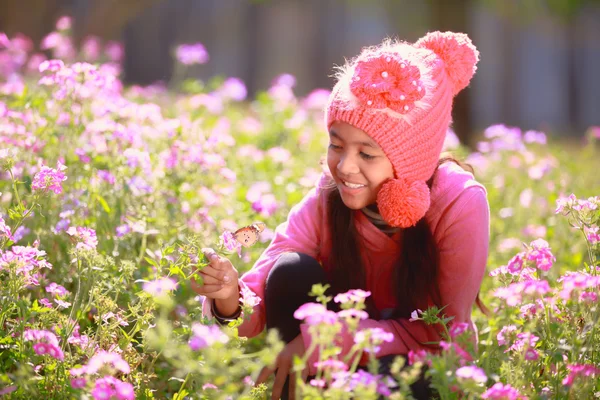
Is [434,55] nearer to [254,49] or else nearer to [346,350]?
[346,350]

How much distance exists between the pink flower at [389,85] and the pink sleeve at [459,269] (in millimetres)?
356

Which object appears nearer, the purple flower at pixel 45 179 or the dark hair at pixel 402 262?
the purple flower at pixel 45 179

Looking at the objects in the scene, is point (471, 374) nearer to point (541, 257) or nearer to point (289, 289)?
point (541, 257)

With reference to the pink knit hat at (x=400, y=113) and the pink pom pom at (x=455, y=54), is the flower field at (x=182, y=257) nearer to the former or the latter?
the pink knit hat at (x=400, y=113)

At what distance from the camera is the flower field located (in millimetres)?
1828

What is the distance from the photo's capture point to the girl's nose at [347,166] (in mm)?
2334

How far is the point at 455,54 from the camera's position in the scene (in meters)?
2.54

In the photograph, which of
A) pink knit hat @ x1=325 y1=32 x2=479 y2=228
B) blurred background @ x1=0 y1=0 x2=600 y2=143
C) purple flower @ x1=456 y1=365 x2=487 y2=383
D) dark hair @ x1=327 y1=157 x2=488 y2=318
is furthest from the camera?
blurred background @ x1=0 y1=0 x2=600 y2=143

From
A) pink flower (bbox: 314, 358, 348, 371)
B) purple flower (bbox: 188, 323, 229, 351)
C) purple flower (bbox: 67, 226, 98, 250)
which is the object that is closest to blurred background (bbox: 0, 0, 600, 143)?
purple flower (bbox: 67, 226, 98, 250)

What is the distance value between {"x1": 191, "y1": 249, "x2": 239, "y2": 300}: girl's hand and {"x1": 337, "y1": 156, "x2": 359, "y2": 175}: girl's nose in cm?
42

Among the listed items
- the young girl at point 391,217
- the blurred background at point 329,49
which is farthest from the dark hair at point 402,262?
the blurred background at point 329,49

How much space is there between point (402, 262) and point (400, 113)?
1.54 feet

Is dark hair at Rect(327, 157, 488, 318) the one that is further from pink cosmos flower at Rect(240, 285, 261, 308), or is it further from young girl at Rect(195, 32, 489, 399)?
pink cosmos flower at Rect(240, 285, 261, 308)

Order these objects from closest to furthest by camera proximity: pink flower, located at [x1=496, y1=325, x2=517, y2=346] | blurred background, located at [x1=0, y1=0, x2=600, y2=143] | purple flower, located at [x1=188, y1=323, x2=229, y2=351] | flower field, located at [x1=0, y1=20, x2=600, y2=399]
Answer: purple flower, located at [x1=188, y1=323, x2=229, y2=351] < flower field, located at [x1=0, y1=20, x2=600, y2=399] < pink flower, located at [x1=496, y1=325, x2=517, y2=346] < blurred background, located at [x1=0, y1=0, x2=600, y2=143]
